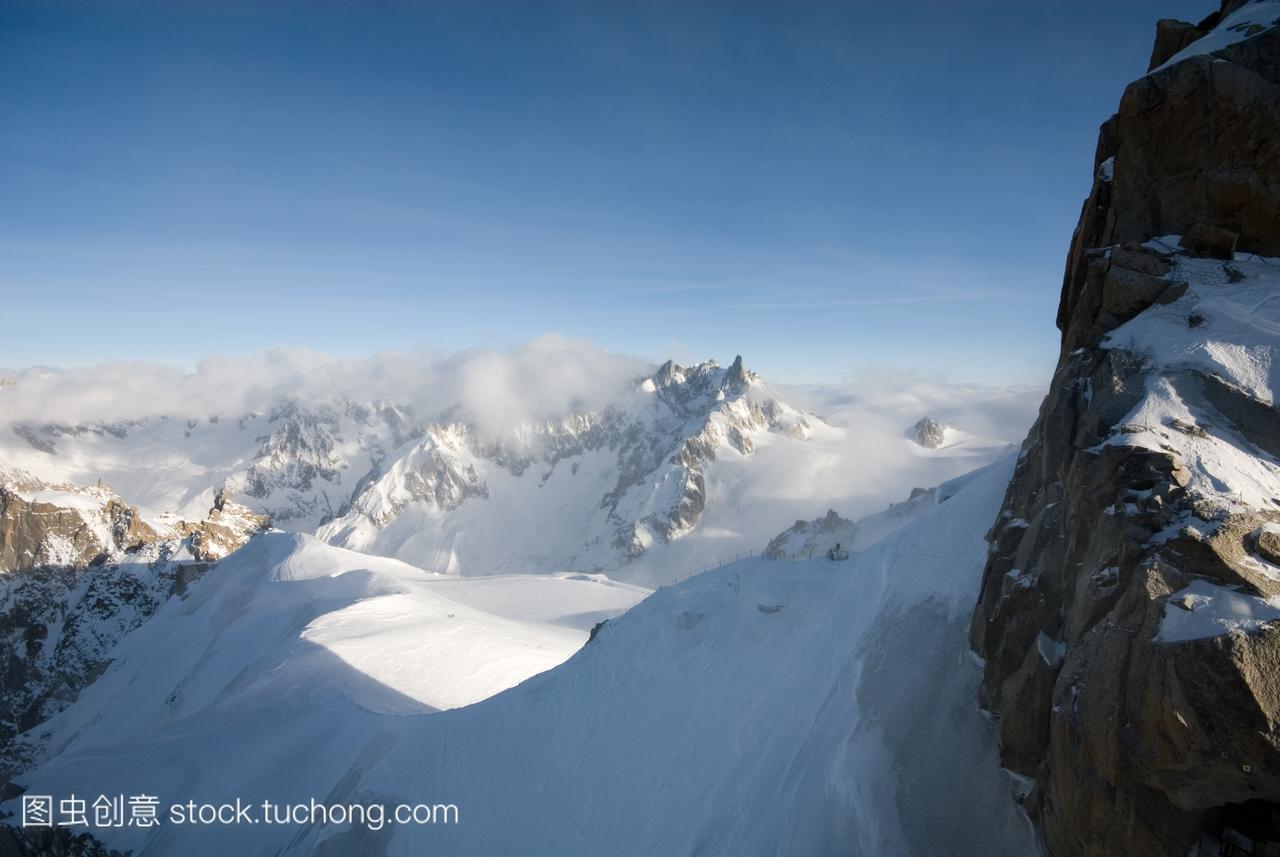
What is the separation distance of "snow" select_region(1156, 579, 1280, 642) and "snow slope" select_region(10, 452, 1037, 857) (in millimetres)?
7895

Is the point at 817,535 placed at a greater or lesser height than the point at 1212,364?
lesser

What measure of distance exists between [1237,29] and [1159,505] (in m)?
15.9

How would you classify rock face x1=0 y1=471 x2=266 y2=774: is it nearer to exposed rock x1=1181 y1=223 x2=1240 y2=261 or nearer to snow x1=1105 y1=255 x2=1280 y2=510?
snow x1=1105 y1=255 x2=1280 y2=510

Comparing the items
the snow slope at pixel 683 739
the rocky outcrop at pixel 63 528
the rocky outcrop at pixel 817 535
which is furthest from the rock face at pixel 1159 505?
the rocky outcrop at pixel 63 528

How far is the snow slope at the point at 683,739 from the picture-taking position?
18.0 metres

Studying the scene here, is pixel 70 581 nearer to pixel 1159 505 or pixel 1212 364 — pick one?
pixel 1159 505

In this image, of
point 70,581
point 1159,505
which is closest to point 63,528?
point 70,581

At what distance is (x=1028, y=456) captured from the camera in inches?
766

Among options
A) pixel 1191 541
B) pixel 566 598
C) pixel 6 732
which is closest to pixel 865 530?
pixel 566 598

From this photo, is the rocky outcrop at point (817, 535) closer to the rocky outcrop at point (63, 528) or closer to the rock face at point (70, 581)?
the rock face at point (70, 581)

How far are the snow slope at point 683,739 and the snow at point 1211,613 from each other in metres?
7.90

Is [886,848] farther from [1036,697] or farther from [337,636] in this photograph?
[337,636]

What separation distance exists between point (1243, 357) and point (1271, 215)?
455 centimetres

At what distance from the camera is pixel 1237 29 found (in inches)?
665
